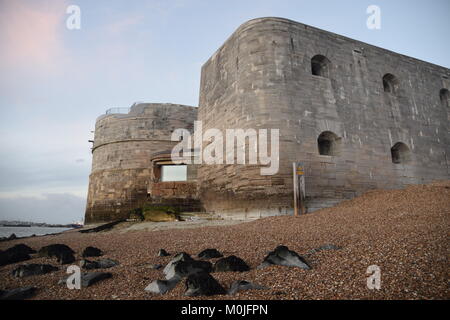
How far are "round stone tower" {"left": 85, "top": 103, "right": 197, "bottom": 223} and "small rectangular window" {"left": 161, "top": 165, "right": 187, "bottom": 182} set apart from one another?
2.39 metres

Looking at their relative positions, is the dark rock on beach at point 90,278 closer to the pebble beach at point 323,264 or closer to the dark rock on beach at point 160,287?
the pebble beach at point 323,264

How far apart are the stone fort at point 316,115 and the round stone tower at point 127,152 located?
4774 millimetres

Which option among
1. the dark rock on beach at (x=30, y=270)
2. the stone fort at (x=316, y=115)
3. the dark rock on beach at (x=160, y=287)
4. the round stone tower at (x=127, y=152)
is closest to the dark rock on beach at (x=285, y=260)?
the dark rock on beach at (x=160, y=287)

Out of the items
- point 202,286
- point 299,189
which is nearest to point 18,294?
point 202,286

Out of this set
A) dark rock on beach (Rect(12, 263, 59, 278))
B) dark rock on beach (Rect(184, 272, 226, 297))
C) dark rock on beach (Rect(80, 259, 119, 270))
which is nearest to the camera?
dark rock on beach (Rect(184, 272, 226, 297))

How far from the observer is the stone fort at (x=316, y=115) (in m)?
9.50

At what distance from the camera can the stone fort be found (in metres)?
9.50

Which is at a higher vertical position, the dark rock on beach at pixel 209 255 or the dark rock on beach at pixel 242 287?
the dark rock on beach at pixel 209 255

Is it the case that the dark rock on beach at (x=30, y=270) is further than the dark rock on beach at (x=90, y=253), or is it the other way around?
the dark rock on beach at (x=90, y=253)

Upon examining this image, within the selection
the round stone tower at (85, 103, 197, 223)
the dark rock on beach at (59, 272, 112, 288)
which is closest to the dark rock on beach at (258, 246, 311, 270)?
the dark rock on beach at (59, 272, 112, 288)
